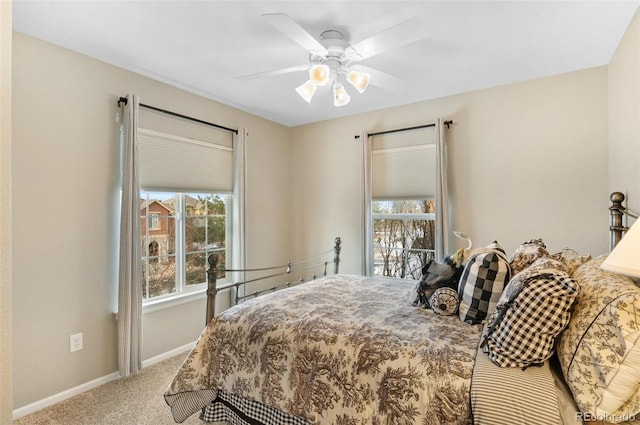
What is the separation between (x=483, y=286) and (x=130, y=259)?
254cm

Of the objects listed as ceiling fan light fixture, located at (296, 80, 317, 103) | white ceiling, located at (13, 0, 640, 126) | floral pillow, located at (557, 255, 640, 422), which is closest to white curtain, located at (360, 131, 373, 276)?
white ceiling, located at (13, 0, 640, 126)

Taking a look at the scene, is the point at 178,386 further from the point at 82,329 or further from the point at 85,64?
the point at 85,64

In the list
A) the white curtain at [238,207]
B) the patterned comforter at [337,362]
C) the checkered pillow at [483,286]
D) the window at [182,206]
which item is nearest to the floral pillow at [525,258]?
the checkered pillow at [483,286]

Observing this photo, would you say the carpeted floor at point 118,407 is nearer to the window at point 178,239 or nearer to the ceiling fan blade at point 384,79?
the window at point 178,239

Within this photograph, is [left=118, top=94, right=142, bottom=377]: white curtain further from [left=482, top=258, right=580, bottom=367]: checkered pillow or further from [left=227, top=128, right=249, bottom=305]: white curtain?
[left=482, top=258, right=580, bottom=367]: checkered pillow

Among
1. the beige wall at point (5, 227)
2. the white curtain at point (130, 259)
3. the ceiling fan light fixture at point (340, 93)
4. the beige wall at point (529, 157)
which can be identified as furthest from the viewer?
the beige wall at point (529, 157)

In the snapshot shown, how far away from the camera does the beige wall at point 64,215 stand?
2240 millimetres

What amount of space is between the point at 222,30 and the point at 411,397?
2.37 meters

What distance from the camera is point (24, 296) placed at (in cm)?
224

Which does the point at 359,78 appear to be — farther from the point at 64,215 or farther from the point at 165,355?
the point at 165,355

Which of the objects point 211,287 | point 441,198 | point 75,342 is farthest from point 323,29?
point 75,342

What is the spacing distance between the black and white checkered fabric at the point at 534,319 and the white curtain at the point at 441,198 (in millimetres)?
1913

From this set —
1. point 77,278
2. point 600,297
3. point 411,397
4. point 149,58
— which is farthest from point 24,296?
point 600,297

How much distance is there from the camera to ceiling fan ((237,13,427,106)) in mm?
1732
